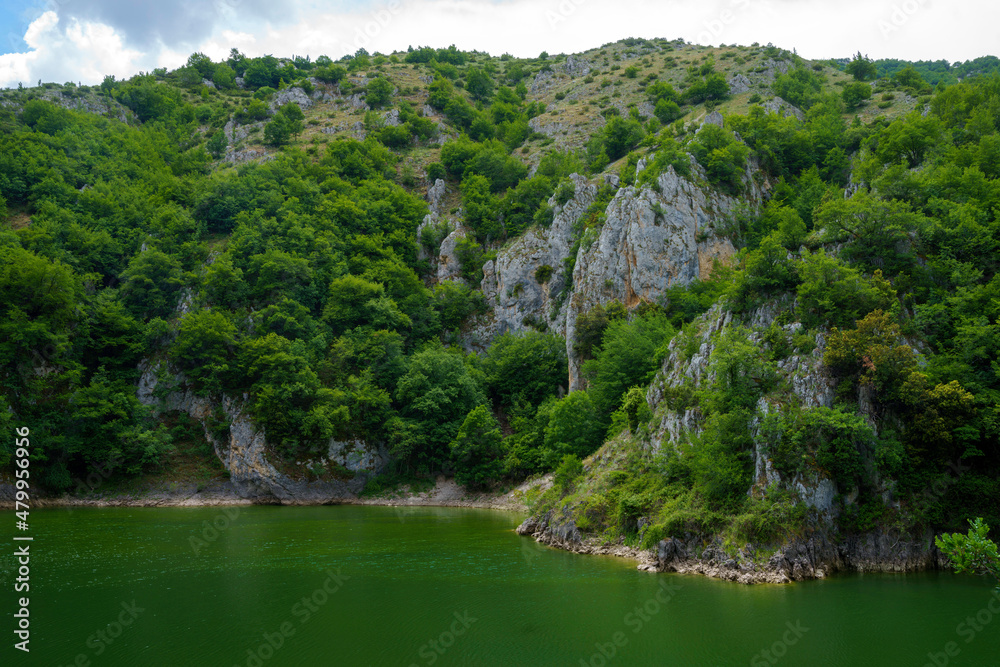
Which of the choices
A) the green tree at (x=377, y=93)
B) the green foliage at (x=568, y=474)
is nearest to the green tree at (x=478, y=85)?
the green tree at (x=377, y=93)

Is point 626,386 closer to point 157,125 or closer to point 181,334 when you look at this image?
point 181,334

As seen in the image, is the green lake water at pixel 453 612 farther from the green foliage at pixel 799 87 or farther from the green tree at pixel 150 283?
the green foliage at pixel 799 87

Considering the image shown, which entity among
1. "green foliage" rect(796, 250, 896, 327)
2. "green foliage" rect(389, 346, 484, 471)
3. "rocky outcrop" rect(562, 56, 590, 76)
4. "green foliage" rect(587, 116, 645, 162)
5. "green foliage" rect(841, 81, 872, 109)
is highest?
"rocky outcrop" rect(562, 56, 590, 76)

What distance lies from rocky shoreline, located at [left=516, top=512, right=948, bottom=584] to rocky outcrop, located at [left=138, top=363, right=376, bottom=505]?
35.2m

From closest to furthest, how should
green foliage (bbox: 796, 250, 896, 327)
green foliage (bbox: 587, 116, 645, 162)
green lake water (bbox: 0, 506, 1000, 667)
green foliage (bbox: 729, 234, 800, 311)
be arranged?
green lake water (bbox: 0, 506, 1000, 667) < green foliage (bbox: 796, 250, 896, 327) < green foliage (bbox: 729, 234, 800, 311) < green foliage (bbox: 587, 116, 645, 162)

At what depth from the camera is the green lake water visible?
1412 cm

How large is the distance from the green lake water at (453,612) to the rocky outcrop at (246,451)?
21.8 meters

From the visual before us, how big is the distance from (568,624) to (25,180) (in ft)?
260

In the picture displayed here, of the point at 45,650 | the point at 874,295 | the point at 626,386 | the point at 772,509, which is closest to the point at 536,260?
the point at 626,386

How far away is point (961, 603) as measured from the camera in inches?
699

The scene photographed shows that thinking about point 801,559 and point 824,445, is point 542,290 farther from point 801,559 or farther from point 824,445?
point 801,559

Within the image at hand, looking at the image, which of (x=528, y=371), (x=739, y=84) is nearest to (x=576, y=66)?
(x=739, y=84)

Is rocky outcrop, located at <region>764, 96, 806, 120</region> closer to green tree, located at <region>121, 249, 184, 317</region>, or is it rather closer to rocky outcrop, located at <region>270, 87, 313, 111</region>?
green tree, located at <region>121, 249, 184, 317</region>

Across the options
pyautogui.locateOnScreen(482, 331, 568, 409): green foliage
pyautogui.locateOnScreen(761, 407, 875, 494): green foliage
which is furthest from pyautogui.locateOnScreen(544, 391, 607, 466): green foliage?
pyautogui.locateOnScreen(761, 407, 875, 494): green foliage
